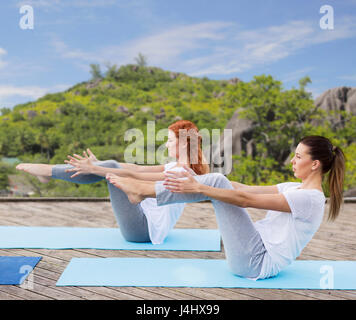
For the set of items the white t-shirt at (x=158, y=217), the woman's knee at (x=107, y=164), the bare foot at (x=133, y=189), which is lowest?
the white t-shirt at (x=158, y=217)

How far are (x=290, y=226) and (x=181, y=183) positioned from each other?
0.63 m

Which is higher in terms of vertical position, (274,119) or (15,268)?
(274,119)

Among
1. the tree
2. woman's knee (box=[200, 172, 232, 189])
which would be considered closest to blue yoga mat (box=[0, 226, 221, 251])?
woman's knee (box=[200, 172, 232, 189])

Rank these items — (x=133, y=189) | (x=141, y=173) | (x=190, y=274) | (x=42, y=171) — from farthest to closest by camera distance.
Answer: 1. (x=141, y=173)
2. (x=42, y=171)
3. (x=190, y=274)
4. (x=133, y=189)

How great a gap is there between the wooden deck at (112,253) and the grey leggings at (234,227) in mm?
152

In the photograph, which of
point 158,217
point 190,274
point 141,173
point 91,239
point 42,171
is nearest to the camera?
point 190,274

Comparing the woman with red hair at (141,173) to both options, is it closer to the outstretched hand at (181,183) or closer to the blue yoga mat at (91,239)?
the blue yoga mat at (91,239)

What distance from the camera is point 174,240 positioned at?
3088 mm

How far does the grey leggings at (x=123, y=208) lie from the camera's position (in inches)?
104

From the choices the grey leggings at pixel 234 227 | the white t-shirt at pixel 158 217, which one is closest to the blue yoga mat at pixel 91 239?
the white t-shirt at pixel 158 217

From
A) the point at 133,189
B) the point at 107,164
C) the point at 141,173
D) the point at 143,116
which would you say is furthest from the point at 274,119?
the point at 133,189

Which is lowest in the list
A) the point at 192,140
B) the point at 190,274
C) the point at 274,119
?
the point at 190,274

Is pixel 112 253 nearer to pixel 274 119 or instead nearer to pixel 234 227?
pixel 234 227

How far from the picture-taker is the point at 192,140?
2.69 meters
